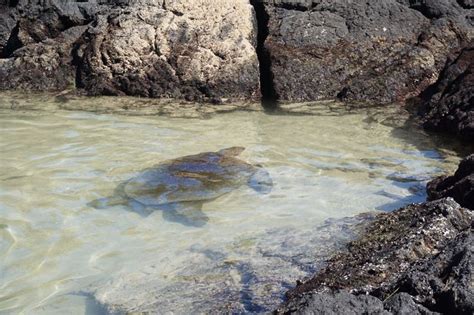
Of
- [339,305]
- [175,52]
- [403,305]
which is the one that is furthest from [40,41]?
[403,305]

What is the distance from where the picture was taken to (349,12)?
30.7 ft

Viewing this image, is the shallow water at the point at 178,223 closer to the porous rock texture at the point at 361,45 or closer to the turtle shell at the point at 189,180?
the turtle shell at the point at 189,180

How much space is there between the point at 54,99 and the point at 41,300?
5.62 m

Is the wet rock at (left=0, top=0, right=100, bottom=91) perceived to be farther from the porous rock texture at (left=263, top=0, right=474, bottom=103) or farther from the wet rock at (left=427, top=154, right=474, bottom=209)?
the wet rock at (left=427, top=154, right=474, bottom=209)

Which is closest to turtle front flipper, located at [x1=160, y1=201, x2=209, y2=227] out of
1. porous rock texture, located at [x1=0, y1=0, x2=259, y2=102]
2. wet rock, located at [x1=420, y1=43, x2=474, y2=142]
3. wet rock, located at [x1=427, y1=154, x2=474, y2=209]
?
wet rock, located at [x1=427, y1=154, x2=474, y2=209]

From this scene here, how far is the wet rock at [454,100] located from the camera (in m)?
7.16

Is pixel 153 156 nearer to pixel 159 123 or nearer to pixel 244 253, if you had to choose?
pixel 159 123

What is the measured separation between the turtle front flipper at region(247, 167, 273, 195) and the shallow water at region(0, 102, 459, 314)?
0.24 feet

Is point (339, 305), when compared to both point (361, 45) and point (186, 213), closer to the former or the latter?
point (186, 213)

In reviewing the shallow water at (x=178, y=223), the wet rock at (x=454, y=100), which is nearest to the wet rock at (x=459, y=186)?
the shallow water at (x=178, y=223)

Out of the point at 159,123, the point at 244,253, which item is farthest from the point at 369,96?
the point at 244,253

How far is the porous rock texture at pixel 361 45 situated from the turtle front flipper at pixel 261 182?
291cm

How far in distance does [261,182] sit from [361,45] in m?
4.05

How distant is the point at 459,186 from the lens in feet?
15.2
